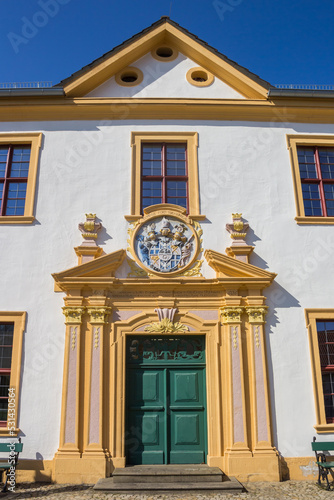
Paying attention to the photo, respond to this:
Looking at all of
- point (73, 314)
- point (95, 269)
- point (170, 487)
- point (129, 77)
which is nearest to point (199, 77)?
point (129, 77)

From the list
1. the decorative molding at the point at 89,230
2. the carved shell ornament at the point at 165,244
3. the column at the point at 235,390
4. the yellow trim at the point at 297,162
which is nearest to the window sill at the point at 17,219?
the decorative molding at the point at 89,230

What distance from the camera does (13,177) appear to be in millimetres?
11336

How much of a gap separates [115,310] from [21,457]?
10.8 feet

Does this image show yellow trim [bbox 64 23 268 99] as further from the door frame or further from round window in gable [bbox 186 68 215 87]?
the door frame

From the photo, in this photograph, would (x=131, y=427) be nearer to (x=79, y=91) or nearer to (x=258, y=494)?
(x=258, y=494)

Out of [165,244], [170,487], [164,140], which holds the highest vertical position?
[164,140]

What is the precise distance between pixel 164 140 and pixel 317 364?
19.5 feet

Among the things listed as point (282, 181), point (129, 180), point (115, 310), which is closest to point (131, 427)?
point (115, 310)

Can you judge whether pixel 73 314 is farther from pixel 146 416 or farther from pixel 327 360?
pixel 327 360

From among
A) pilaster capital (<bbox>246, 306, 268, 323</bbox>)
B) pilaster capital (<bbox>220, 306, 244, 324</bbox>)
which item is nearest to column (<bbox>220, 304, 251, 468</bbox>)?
pilaster capital (<bbox>220, 306, 244, 324</bbox>)

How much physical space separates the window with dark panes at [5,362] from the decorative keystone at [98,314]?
1.69 metres

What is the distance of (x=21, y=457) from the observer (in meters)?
9.49

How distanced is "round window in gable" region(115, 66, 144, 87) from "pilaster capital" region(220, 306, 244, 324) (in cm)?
596

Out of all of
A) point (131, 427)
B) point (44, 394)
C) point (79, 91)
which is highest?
point (79, 91)
